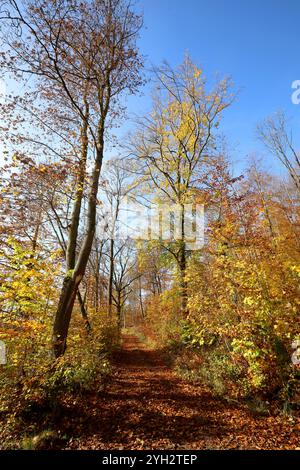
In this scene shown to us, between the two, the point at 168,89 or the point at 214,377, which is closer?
the point at 214,377

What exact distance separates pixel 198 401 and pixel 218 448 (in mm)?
2183

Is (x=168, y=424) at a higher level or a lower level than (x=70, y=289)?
lower

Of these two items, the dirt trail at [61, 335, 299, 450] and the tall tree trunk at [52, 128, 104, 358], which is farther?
the tall tree trunk at [52, 128, 104, 358]

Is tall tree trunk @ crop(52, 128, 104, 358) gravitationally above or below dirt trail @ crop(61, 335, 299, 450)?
above

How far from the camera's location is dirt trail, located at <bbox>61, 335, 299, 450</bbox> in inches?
148

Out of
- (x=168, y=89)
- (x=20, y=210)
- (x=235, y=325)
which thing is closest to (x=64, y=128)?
(x=20, y=210)

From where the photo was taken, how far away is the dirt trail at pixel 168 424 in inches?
148

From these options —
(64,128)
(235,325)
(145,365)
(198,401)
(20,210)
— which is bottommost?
(145,365)

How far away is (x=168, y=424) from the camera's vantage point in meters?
4.42

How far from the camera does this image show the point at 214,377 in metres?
6.55

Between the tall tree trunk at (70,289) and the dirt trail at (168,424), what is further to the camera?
the tall tree trunk at (70,289)

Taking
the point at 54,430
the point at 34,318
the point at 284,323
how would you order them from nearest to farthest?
the point at 54,430 → the point at 284,323 → the point at 34,318

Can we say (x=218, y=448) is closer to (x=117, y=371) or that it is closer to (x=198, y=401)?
(x=198, y=401)

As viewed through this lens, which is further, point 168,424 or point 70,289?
point 70,289
